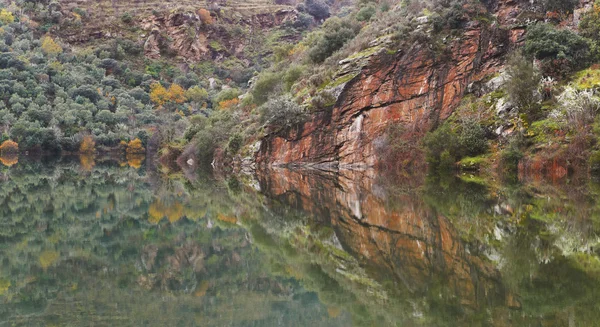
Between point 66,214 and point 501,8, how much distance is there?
146ft

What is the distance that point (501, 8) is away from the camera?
48406mm

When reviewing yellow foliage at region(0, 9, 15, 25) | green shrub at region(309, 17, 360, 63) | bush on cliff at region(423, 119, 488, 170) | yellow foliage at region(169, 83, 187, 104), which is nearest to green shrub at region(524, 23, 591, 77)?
bush on cliff at region(423, 119, 488, 170)

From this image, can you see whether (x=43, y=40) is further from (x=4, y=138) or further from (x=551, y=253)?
(x=551, y=253)

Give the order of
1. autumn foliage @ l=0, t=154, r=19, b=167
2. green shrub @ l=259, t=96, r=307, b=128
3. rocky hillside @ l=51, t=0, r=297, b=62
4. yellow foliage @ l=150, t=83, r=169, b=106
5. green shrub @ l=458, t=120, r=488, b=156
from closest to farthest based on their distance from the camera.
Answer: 1. green shrub @ l=458, t=120, r=488, b=156
2. green shrub @ l=259, t=96, r=307, b=128
3. autumn foliage @ l=0, t=154, r=19, b=167
4. yellow foliage @ l=150, t=83, r=169, b=106
5. rocky hillside @ l=51, t=0, r=297, b=62

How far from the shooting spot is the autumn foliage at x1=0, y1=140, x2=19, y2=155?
278 feet

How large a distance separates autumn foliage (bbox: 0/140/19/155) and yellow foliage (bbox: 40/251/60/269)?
84709 mm

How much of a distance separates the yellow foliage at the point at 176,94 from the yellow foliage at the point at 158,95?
125 cm

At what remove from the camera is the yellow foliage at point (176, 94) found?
114875 millimetres

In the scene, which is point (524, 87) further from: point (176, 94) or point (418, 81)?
point (176, 94)

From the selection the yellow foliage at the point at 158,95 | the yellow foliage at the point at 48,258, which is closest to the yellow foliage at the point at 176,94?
the yellow foliage at the point at 158,95

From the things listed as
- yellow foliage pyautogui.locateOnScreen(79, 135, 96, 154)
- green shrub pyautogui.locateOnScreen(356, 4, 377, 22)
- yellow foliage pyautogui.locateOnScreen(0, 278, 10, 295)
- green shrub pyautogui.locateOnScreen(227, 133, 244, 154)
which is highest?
green shrub pyautogui.locateOnScreen(356, 4, 377, 22)

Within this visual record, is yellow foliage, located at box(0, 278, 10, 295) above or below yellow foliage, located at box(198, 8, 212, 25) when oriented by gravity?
below

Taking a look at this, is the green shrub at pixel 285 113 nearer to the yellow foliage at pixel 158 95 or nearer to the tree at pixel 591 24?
the tree at pixel 591 24

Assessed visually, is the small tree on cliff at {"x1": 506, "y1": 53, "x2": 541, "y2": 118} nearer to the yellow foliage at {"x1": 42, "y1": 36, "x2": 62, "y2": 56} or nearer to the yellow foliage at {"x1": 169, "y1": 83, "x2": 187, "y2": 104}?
the yellow foliage at {"x1": 169, "y1": 83, "x2": 187, "y2": 104}
